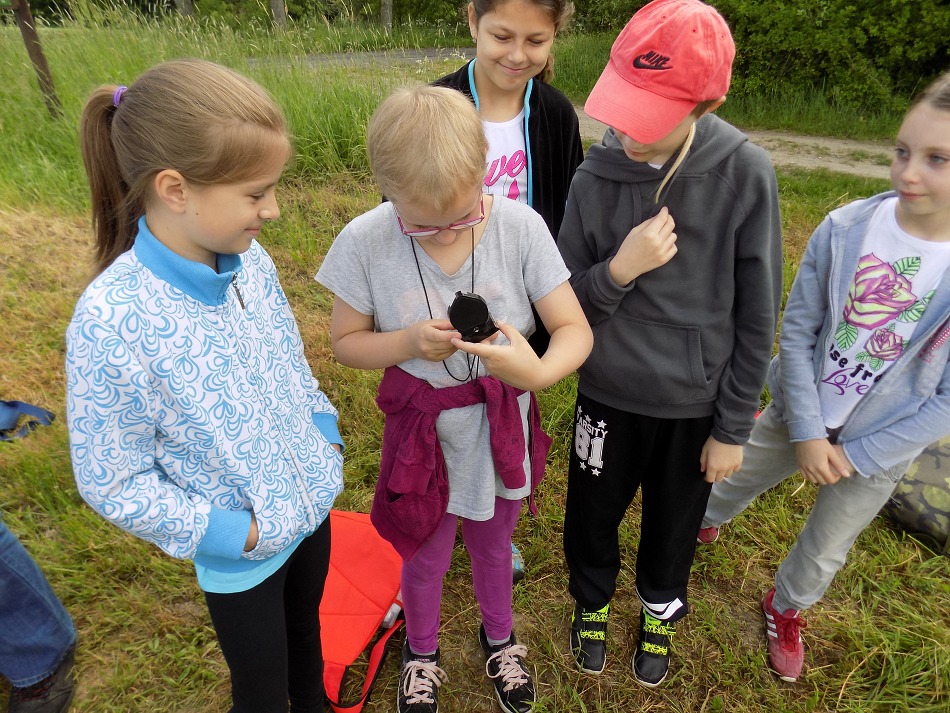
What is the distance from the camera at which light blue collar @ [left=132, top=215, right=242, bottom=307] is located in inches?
46.3

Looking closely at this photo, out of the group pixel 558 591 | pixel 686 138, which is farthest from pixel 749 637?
pixel 686 138

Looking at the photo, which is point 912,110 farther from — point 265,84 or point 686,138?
point 265,84

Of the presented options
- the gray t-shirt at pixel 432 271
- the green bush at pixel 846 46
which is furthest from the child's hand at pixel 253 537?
the green bush at pixel 846 46

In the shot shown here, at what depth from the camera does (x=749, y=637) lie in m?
2.22

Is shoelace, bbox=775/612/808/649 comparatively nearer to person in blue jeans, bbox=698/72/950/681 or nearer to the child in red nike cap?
person in blue jeans, bbox=698/72/950/681

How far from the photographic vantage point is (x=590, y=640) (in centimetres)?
212

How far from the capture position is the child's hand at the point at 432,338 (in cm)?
135

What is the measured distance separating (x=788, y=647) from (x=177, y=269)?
6.90 feet

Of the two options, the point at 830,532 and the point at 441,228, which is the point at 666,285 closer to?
the point at 441,228

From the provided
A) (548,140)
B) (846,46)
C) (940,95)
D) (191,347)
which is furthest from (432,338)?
(846,46)

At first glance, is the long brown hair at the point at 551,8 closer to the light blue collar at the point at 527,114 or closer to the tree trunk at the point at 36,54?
the light blue collar at the point at 527,114

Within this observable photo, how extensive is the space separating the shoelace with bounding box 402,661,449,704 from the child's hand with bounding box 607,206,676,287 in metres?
1.33

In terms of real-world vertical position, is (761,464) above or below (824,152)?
above

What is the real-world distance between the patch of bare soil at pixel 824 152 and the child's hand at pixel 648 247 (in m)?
5.57
